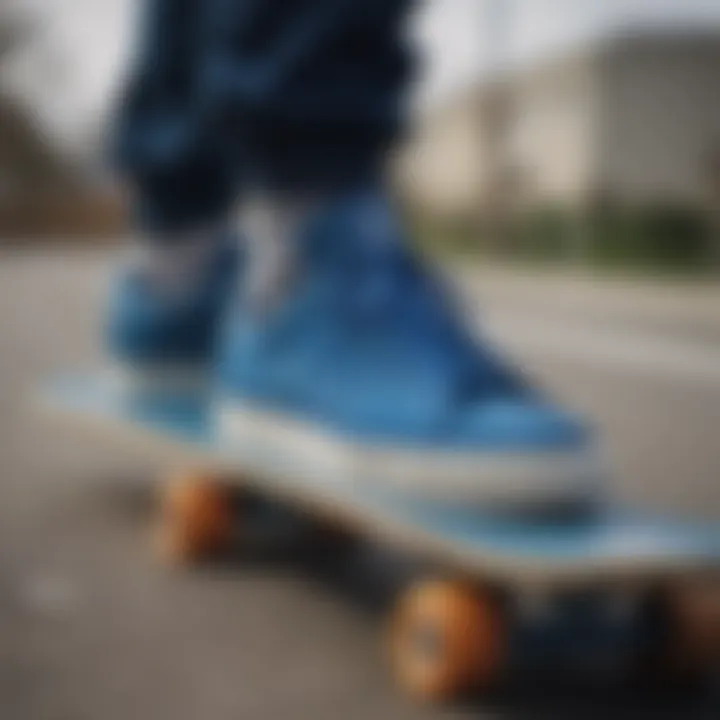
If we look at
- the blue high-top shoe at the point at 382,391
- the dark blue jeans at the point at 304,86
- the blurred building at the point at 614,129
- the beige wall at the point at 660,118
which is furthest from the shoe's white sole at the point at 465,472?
the beige wall at the point at 660,118

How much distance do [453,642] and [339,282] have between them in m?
0.44

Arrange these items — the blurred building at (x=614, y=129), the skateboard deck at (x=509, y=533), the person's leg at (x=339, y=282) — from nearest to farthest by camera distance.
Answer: the skateboard deck at (x=509, y=533), the person's leg at (x=339, y=282), the blurred building at (x=614, y=129)

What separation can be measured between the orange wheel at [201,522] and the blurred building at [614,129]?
1201 centimetres

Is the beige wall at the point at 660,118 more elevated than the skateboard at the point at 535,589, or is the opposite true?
the beige wall at the point at 660,118

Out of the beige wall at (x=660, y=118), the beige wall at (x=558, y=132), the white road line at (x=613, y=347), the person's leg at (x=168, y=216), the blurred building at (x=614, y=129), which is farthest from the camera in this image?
the beige wall at (x=558, y=132)

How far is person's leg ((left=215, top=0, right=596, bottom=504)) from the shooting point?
4.30 ft

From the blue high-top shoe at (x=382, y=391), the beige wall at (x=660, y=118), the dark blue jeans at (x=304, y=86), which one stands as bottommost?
the blue high-top shoe at (x=382, y=391)

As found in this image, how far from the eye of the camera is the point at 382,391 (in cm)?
135

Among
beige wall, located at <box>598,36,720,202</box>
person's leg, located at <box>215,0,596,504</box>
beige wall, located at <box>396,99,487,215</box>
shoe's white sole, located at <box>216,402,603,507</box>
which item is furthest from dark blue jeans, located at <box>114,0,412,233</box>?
beige wall, located at <box>598,36,720,202</box>

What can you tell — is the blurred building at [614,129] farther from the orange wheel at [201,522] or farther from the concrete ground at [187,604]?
the orange wheel at [201,522]

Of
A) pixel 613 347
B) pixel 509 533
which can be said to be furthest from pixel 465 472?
pixel 613 347

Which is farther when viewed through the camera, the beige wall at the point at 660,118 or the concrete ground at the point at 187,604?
the beige wall at the point at 660,118

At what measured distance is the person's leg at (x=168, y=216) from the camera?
190 cm

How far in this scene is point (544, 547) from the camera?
1116 millimetres
